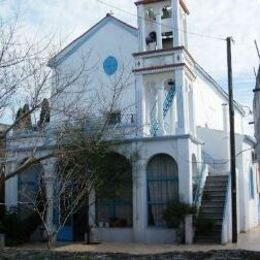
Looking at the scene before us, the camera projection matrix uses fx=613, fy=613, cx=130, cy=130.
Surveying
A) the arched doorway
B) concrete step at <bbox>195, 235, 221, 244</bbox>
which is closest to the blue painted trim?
the arched doorway

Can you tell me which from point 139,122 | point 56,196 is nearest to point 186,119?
point 139,122

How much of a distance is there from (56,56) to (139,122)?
8919 millimetres

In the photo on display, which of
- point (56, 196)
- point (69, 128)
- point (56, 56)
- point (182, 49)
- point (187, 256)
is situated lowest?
point (187, 256)

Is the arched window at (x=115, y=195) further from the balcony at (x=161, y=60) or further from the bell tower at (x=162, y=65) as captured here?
the balcony at (x=161, y=60)

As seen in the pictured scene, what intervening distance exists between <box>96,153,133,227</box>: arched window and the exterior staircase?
3055mm

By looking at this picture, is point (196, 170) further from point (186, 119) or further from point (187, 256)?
point (187, 256)

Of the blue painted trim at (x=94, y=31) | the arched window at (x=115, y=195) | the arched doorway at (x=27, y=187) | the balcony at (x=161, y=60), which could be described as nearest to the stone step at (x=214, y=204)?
the arched window at (x=115, y=195)

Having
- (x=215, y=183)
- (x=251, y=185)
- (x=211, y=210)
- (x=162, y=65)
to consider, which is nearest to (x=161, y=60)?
(x=162, y=65)

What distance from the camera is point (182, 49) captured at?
81.9 ft

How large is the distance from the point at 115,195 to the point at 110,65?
7.54m

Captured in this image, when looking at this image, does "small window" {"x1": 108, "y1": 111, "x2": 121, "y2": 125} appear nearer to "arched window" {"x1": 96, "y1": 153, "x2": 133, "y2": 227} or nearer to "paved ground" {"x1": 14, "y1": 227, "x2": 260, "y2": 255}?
"arched window" {"x1": 96, "y1": 153, "x2": 133, "y2": 227}

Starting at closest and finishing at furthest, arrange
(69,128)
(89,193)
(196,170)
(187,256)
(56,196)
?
(187,256)
(69,128)
(56,196)
(89,193)
(196,170)

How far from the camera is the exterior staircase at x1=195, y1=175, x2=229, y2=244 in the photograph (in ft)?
76.2

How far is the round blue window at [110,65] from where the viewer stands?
95.4 feet
